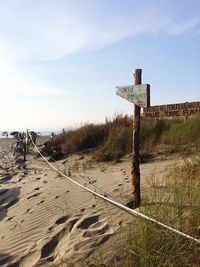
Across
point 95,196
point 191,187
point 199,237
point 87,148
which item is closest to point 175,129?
point 87,148

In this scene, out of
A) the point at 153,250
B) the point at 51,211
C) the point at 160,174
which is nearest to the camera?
the point at 153,250

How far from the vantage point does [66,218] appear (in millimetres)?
7270

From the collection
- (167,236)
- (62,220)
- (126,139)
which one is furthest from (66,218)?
(126,139)

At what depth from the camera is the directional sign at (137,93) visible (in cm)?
675

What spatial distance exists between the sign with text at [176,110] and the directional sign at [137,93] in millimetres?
9885

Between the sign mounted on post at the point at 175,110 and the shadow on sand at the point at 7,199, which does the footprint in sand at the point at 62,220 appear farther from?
the sign mounted on post at the point at 175,110

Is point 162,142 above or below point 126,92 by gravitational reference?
below

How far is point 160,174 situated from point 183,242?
4.08 meters

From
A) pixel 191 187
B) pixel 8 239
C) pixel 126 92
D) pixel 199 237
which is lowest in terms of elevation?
pixel 8 239

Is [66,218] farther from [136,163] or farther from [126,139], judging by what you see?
[126,139]

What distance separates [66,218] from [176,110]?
10320 millimetres

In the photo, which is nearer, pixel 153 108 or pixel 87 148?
pixel 87 148

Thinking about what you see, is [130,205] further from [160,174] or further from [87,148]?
[87,148]

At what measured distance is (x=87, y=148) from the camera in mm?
16172
